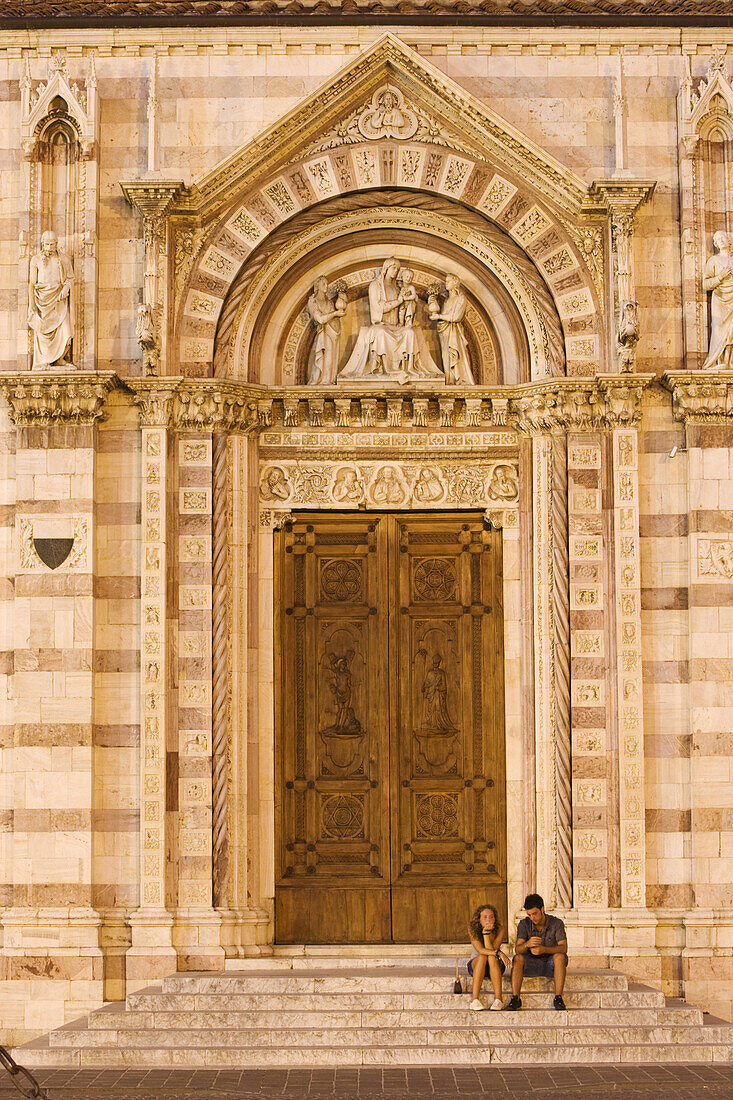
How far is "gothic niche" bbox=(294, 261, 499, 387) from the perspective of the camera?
14984mm

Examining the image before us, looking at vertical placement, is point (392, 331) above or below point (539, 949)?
above

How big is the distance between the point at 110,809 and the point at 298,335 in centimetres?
485

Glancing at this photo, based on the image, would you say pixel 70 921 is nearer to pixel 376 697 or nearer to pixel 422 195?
pixel 376 697

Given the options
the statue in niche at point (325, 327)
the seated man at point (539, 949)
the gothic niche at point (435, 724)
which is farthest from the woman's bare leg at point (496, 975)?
the statue in niche at point (325, 327)

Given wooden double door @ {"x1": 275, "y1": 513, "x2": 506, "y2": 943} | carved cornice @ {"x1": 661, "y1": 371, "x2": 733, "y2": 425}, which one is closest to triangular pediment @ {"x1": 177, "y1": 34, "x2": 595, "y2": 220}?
carved cornice @ {"x1": 661, "y1": 371, "x2": 733, "y2": 425}

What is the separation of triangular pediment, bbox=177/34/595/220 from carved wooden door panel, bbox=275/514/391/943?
3.32 meters

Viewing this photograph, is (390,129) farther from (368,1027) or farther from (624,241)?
(368,1027)

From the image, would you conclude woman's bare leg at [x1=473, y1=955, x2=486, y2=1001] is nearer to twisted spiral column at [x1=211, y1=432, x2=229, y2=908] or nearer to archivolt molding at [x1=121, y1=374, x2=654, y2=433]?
twisted spiral column at [x1=211, y1=432, x2=229, y2=908]

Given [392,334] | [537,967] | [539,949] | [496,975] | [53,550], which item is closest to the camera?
[496,975]

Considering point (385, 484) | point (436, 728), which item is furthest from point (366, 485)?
point (436, 728)

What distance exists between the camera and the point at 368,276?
15.2 metres

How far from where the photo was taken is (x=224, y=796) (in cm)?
1408

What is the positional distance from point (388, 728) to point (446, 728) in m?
0.54

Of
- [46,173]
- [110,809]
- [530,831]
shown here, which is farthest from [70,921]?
[46,173]
